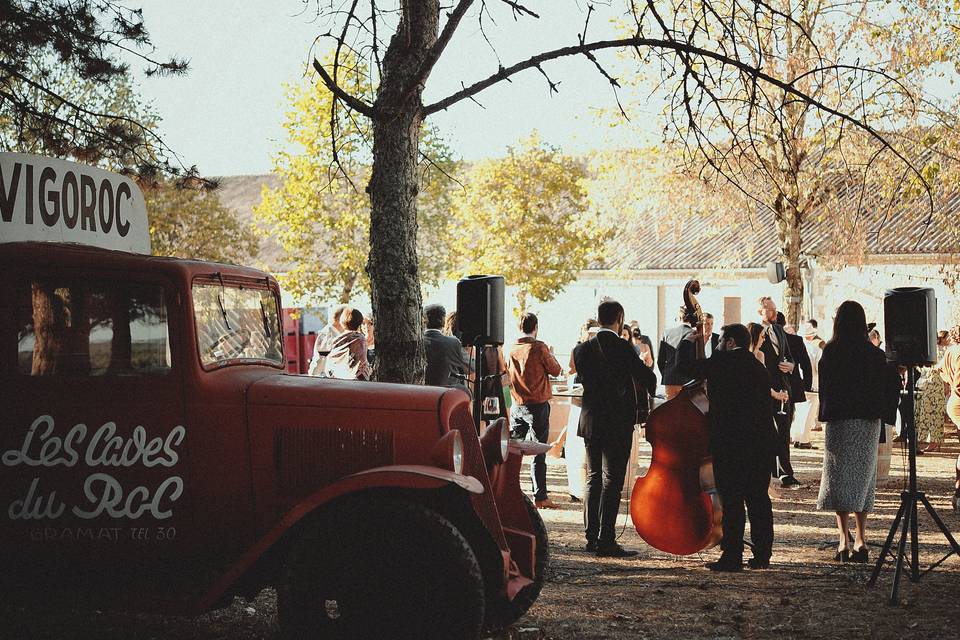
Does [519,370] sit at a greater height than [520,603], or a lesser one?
greater

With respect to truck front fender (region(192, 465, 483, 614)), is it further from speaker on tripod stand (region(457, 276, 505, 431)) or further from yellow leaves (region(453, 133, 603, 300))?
yellow leaves (region(453, 133, 603, 300))

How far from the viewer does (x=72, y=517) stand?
15.9 feet

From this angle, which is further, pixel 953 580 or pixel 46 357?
pixel 953 580

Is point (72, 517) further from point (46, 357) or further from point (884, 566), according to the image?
point (884, 566)

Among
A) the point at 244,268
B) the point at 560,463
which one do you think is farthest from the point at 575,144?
the point at 244,268

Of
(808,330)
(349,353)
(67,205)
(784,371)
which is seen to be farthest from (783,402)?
(67,205)

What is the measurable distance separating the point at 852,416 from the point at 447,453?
12.9ft

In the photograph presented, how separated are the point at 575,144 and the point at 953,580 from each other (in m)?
15.6

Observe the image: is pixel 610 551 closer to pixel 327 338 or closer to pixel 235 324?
pixel 235 324

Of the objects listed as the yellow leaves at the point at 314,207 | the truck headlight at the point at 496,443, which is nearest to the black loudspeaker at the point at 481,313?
the truck headlight at the point at 496,443

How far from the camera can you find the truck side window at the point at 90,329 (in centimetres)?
→ 485

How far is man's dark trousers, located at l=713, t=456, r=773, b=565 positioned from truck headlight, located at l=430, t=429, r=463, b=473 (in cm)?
304

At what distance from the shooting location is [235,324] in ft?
17.4

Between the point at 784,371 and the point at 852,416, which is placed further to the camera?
the point at 784,371
